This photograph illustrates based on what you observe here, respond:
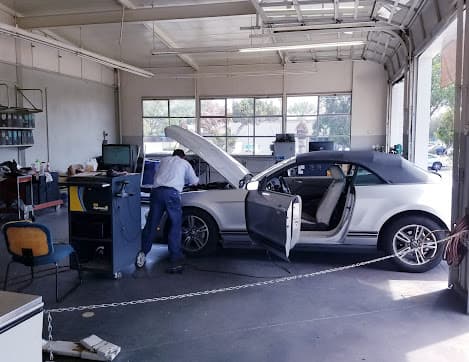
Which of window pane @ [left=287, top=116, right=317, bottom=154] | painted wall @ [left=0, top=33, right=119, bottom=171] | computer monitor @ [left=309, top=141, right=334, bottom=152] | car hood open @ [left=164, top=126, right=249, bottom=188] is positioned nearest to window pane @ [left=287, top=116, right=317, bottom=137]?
window pane @ [left=287, top=116, right=317, bottom=154]

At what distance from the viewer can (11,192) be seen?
7660 mm

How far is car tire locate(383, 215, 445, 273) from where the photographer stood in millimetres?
4516

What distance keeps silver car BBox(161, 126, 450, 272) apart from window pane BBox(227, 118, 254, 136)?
8.04 meters

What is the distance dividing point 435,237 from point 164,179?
2.97 metres

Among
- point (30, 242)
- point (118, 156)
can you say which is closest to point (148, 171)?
point (118, 156)

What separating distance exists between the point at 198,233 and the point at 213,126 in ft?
27.8

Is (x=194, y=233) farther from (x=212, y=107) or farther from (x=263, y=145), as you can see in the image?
(x=212, y=107)

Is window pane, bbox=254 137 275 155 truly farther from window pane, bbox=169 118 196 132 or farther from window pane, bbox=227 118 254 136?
window pane, bbox=169 118 196 132

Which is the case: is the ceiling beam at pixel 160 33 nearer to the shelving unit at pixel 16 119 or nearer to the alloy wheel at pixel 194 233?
the shelving unit at pixel 16 119

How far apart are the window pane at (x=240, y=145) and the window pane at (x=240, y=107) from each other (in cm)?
73

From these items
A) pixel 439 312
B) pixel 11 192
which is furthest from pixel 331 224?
pixel 11 192

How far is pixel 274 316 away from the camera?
11.7ft

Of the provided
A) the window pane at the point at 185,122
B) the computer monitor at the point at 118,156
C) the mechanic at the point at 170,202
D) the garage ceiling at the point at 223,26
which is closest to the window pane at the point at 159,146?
the window pane at the point at 185,122

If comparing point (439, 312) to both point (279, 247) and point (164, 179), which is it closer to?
point (279, 247)
